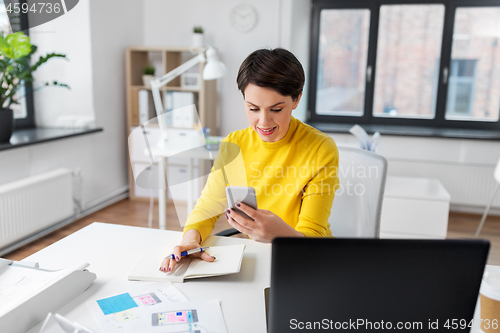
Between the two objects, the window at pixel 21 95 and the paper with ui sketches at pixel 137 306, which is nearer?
the paper with ui sketches at pixel 137 306

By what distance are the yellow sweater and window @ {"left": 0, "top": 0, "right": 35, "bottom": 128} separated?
2202 millimetres

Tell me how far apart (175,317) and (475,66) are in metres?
3.97

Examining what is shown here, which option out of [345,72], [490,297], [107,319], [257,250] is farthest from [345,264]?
[345,72]

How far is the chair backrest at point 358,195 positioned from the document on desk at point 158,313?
71cm

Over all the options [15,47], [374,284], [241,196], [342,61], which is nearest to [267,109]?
[241,196]

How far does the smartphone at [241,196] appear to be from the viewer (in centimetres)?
102

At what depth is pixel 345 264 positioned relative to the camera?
0.57m

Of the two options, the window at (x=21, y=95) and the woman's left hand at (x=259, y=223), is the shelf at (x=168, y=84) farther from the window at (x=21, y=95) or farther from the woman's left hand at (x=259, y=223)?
the woman's left hand at (x=259, y=223)

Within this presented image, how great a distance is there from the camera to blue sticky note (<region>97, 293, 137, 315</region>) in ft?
2.98

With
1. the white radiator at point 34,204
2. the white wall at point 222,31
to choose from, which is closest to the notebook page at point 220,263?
the white radiator at point 34,204

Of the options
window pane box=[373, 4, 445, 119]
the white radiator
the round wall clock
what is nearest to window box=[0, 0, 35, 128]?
the white radiator

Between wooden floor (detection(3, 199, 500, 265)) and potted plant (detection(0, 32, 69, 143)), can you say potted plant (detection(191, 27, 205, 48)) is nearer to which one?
potted plant (detection(0, 32, 69, 143))

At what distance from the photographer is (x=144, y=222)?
3.32m

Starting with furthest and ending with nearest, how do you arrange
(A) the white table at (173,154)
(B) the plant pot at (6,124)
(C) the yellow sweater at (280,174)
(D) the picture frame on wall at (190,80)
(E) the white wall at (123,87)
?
(D) the picture frame on wall at (190,80) → (E) the white wall at (123,87) → (B) the plant pot at (6,124) → (A) the white table at (173,154) → (C) the yellow sweater at (280,174)
